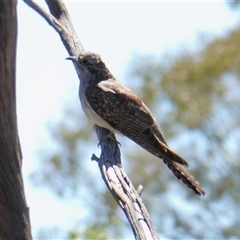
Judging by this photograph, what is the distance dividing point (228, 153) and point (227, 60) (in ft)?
8.16

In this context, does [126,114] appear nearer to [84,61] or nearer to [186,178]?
[84,61]

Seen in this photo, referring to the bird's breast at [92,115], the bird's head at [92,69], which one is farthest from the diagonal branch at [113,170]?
the bird's head at [92,69]

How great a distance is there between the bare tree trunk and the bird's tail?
2.23m

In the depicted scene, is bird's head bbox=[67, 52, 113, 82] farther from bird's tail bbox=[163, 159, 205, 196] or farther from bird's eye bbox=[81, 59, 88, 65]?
bird's tail bbox=[163, 159, 205, 196]

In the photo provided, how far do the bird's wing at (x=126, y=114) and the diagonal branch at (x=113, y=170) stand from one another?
20 centimetres

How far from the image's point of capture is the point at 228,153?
66.3ft

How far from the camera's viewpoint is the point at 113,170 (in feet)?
18.7

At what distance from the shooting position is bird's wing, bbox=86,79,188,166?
7320 millimetres

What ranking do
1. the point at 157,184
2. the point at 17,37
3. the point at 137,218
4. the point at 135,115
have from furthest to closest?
the point at 157,184, the point at 135,115, the point at 137,218, the point at 17,37

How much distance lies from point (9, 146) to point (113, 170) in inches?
60.1

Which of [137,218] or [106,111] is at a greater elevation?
[106,111]

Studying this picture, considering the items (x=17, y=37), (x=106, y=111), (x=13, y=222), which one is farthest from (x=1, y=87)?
(x=106, y=111)

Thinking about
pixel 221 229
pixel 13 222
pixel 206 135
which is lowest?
pixel 13 222

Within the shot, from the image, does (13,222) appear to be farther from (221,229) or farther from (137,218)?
(221,229)
